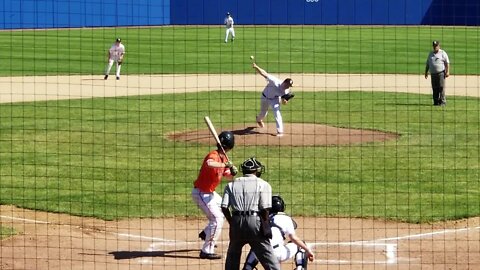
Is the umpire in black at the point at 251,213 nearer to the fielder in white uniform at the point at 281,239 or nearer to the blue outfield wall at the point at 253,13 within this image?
the fielder in white uniform at the point at 281,239

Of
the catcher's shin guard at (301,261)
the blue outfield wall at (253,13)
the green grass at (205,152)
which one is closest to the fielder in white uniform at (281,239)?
the catcher's shin guard at (301,261)

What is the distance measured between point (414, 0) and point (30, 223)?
43273mm

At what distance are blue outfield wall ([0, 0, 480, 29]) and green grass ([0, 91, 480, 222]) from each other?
67.8 ft

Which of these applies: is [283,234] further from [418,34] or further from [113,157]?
[418,34]

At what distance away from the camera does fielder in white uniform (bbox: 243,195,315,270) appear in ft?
34.2

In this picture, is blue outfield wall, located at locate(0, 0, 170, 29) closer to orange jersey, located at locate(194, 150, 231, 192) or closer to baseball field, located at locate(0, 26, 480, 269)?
baseball field, located at locate(0, 26, 480, 269)

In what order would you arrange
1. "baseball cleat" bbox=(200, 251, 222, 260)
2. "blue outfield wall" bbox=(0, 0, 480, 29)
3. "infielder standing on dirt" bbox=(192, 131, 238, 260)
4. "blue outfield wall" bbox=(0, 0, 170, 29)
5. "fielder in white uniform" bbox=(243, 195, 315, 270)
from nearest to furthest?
"fielder in white uniform" bbox=(243, 195, 315, 270) < "infielder standing on dirt" bbox=(192, 131, 238, 260) < "baseball cleat" bbox=(200, 251, 222, 260) < "blue outfield wall" bbox=(0, 0, 170, 29) < "blue outfield wall" bbox=(0, 0, 480, 29)

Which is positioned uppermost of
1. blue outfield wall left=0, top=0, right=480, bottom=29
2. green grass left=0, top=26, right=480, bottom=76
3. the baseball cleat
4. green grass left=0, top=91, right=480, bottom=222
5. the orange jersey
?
blue outfield wall left=0, top=0, right=480, bottom=29

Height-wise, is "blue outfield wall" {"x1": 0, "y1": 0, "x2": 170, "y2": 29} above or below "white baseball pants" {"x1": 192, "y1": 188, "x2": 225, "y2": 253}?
above

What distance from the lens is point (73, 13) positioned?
47312 mm

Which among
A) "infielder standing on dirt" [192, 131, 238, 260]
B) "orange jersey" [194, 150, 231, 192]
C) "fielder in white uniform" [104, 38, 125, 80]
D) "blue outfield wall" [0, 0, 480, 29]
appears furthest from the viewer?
"blue outfield wall" [0, 0, 480, 29]

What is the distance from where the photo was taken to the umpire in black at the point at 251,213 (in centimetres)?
1010

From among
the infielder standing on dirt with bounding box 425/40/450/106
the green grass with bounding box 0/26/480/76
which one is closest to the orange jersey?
the infielder standing on dirt with bounding box 425/40/450/106

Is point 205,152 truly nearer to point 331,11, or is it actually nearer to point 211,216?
point 211,216
